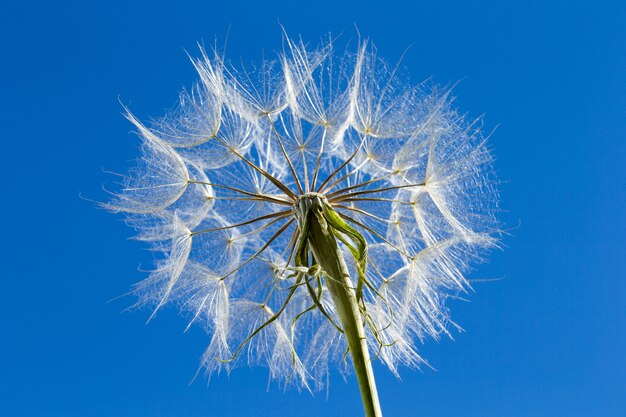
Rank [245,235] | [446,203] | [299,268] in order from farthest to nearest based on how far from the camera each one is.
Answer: [245,235]
[446,203]
[299,268]

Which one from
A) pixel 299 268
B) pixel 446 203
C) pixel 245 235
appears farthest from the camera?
pixel 245 235

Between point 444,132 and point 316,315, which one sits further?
point 316,315

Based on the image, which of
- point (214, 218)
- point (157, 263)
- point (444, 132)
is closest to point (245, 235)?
point (214, 218)

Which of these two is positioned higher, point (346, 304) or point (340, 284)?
point (340, 284)

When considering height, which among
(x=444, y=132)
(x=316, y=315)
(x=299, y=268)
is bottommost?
(x=299, y=268)

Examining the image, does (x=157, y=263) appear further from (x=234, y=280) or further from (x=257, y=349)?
(x=257, y=349)

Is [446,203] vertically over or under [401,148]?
under
